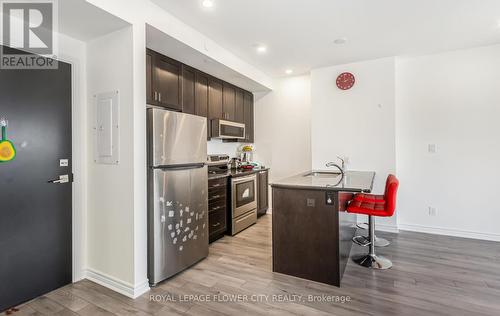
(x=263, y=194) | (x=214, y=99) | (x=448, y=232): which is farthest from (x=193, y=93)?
(x=448, y=232)

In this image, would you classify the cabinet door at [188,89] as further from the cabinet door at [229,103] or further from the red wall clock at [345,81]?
the red wall clock at [345,81]

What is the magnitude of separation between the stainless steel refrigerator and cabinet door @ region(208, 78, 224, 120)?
45.0 inches

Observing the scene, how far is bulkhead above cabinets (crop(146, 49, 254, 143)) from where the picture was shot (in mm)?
3076

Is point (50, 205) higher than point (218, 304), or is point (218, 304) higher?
point (50, 205)

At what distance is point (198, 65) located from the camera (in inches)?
142

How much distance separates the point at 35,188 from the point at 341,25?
3.44m

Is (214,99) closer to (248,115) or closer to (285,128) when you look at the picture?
(248,115)

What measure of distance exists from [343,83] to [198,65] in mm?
2300

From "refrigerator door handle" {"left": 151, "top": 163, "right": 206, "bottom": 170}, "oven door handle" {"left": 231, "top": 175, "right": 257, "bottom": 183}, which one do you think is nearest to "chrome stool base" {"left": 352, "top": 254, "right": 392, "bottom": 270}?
"oven door handle" {"left": 231, "top": 175, "right": 257, "bottom": 183}

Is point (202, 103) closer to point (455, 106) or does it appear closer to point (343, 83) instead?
point (343, 83)

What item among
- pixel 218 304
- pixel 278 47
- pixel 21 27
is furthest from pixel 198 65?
pixel 218 304

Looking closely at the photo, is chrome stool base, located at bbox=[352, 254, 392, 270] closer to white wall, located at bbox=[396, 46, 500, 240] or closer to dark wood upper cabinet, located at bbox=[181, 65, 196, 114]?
white wall, located at bbox=[396, 46, 500, 240]

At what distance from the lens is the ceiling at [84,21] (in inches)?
79.2

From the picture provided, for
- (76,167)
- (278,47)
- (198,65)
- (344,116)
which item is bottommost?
(76,167)
